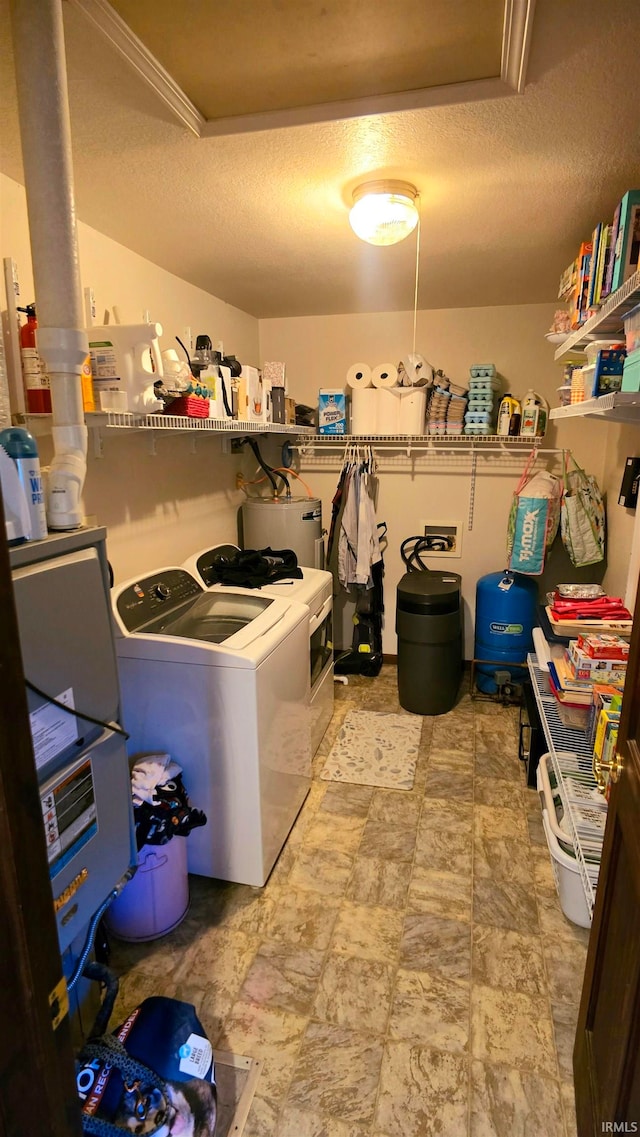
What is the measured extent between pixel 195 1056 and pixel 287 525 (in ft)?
7.75

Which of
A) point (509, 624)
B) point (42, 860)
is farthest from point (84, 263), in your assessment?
point (509, 624)

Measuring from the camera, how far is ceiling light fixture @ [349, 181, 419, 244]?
1699 mm

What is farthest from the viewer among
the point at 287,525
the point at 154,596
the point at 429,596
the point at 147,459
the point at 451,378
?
the point at 451,378

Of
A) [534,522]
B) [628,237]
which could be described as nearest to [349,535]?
[534,522]

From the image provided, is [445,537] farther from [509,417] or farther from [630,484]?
[630,484]

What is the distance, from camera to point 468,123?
1.37m

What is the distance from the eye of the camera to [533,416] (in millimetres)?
3150

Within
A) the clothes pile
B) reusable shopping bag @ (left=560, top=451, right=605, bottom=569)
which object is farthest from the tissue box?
the clothes pile

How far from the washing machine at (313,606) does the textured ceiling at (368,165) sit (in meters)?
1.34

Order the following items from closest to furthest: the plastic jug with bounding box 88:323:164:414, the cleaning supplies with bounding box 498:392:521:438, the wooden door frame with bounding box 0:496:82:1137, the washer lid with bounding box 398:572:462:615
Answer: the wooden door frame with bounding box 0:496:82:1137 < the plastic jug with bounding box 88:323:164:414 < the washer lid with bounding box 398:572:462:615 < the cleaning supplies with bounding box 498:392:521:438

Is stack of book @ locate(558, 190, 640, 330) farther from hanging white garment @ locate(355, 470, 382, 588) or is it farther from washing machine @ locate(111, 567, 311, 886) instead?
hanging white garment @ locate(355, 470, 382, 588)

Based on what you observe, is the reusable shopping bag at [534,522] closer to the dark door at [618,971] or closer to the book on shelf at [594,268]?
the book on shelf at [594,268]

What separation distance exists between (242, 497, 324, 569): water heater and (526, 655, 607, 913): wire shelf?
1.61 meters

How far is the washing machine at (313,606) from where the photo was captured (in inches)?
102
